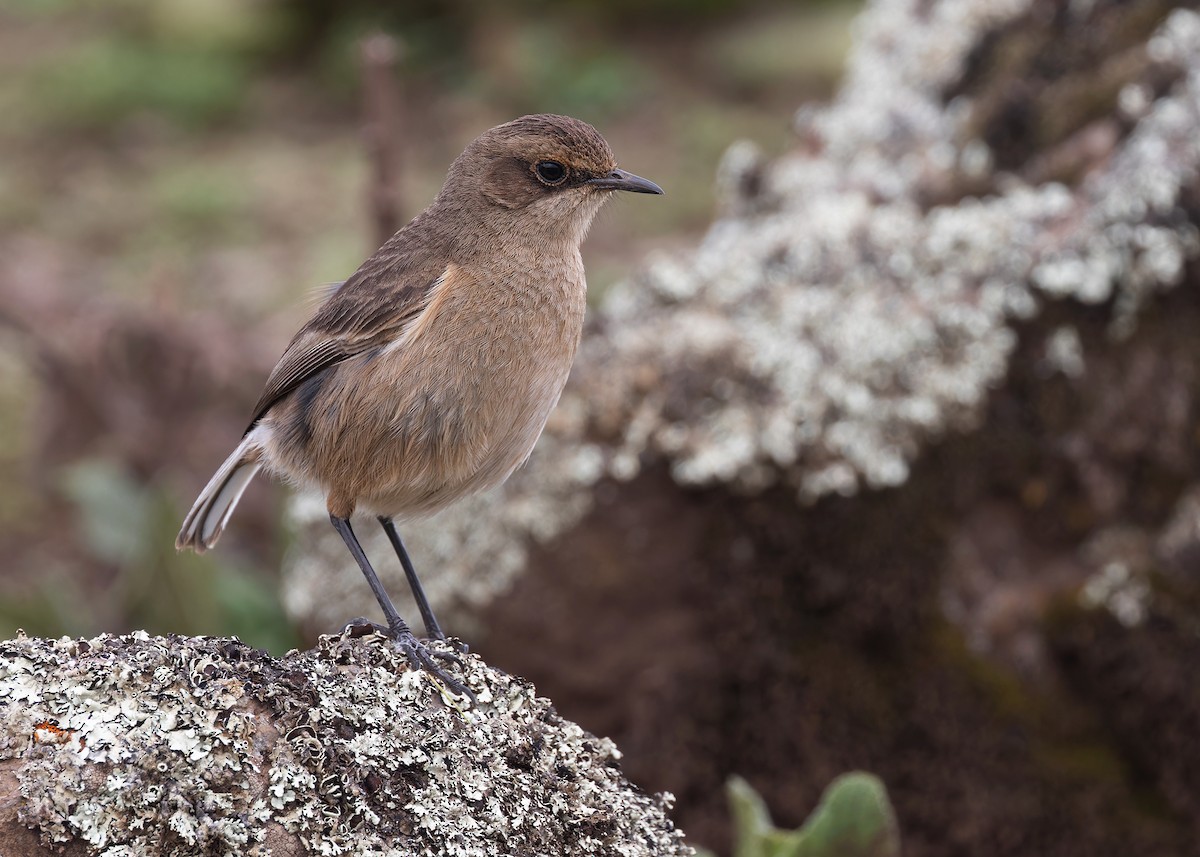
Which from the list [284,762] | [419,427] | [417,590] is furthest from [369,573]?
[284,762]

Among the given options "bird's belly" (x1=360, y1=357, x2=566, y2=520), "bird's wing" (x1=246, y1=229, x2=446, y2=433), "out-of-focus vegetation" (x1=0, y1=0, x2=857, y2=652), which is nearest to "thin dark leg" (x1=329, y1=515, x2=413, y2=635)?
"bird's belly" (x1=360, y1=357, x2=566, y2=520)

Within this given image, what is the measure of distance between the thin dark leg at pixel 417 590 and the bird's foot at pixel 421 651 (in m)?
0.18

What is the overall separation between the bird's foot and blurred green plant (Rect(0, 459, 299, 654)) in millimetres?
1965

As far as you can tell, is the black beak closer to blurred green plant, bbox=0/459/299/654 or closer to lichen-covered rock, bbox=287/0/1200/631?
lichen-covered rock, bbox=287/0/1200/631

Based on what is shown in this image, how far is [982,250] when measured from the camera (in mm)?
4957

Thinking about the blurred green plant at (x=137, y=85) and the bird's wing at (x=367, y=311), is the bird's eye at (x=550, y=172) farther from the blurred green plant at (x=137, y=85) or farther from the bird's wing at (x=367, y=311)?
the blurred green plant at (x=137, y=85)

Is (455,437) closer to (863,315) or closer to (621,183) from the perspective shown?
(621,183)

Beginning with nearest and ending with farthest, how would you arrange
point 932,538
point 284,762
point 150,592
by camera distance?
point 284,762, point 932,538, point 150,592

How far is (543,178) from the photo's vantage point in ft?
12.9

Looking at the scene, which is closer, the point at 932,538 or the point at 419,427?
the point at 419,427

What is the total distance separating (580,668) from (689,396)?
3.33 feet

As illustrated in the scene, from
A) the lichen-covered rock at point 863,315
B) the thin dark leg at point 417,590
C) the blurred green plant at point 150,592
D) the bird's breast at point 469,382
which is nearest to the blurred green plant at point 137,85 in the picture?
the blurred green plant at point 150,592

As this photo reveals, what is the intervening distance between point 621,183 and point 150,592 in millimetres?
2734

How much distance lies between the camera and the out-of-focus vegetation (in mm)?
7086
